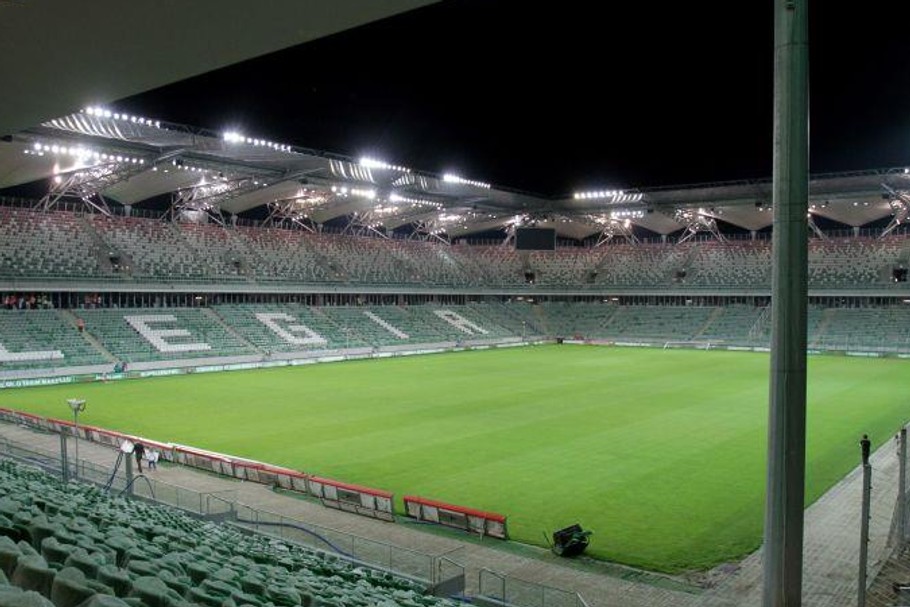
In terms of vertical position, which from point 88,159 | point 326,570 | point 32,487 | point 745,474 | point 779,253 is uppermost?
point 88,159

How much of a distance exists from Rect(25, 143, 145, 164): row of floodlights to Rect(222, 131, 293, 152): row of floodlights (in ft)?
23.4

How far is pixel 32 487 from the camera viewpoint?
12117 millimetres

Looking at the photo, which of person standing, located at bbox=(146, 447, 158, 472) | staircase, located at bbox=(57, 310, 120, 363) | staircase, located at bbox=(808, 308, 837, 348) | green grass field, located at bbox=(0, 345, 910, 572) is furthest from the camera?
staircase, located at bbox=(808, 308, 837, 348)

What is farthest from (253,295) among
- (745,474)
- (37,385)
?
(745,474)

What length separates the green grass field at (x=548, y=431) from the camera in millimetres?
17734

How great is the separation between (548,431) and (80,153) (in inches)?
1266

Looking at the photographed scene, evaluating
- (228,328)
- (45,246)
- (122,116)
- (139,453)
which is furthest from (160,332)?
(139,453)

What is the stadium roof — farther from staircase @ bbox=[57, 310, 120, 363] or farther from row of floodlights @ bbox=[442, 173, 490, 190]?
staircase @ bbox=[57, 310, 120, 363]

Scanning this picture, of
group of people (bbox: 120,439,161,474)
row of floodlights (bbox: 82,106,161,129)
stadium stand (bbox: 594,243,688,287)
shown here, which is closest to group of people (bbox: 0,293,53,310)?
row of floodlights (bbox: 82,106,161,129)

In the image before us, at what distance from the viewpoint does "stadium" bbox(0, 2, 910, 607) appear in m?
12.7

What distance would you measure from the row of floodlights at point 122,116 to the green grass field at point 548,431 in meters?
14.2

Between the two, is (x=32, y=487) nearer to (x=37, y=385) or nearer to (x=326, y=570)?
(x=326, y=570)

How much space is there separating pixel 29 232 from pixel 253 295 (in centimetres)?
1753

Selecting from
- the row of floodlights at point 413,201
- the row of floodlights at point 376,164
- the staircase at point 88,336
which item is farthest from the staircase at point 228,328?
the row of floodlights at point 413,201
